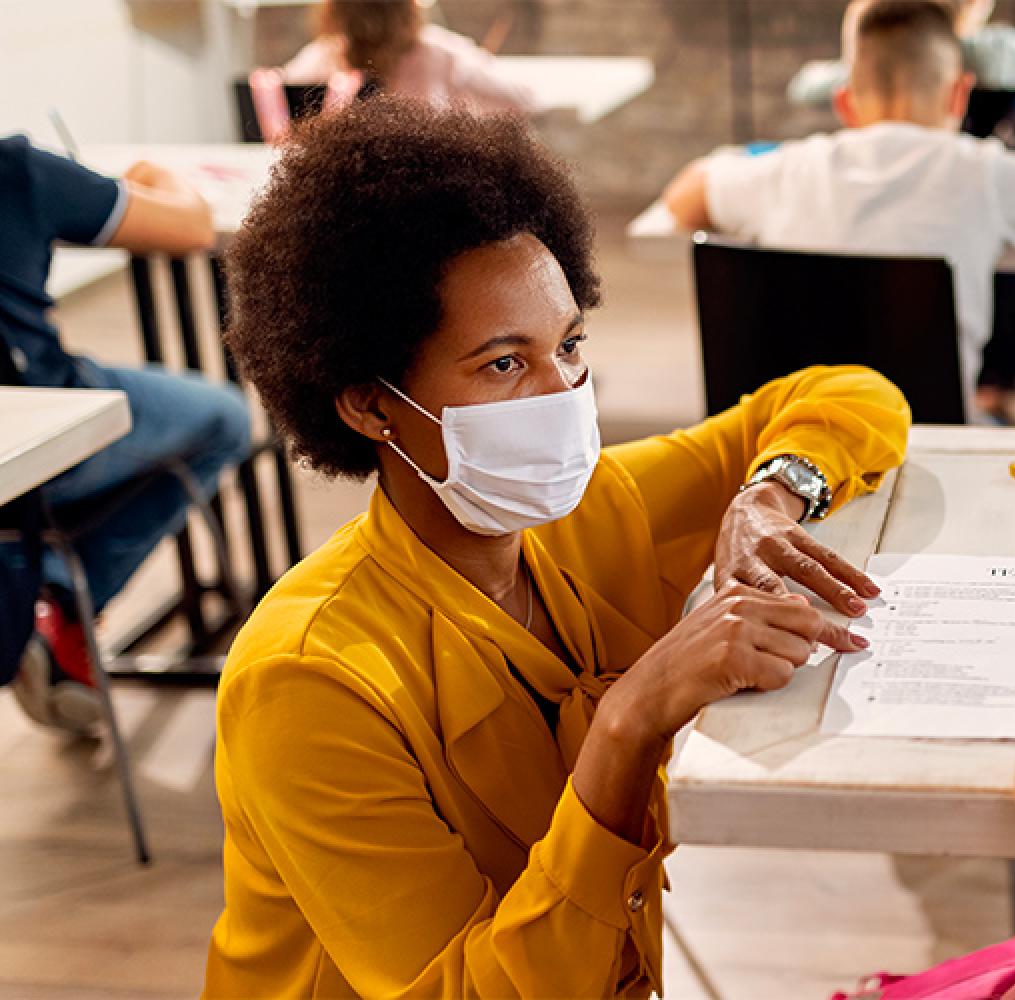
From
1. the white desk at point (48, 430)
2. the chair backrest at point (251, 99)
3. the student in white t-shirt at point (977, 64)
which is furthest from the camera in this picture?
the student in white t-shirt at point (977, 64)

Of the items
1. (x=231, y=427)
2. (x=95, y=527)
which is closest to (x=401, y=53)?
(x=231, y=427)

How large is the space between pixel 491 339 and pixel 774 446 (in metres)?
0.33

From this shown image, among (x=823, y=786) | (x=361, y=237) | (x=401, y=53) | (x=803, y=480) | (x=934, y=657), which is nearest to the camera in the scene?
(x=823, y=786)

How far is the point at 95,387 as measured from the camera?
233cm

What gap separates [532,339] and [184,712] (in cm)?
180

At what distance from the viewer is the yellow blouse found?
942 mm

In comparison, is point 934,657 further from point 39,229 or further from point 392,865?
point 39,229

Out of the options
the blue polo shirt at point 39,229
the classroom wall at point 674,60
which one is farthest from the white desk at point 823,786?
the classroom wall at point 674,60

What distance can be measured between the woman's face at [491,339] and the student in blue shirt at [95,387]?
1.17 meters

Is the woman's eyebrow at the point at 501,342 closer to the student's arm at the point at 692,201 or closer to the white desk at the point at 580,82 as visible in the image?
the student's arm at the point at 692,201

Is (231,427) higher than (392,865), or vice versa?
(392,865)

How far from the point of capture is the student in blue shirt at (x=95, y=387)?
216cm

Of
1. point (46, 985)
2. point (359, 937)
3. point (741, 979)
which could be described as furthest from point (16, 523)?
point (359, 937)

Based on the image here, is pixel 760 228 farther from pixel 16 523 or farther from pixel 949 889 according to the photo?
pixel 16 523
